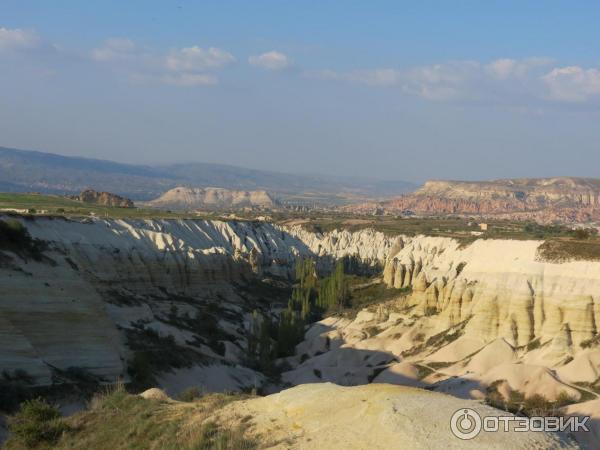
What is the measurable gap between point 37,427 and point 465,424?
11.4m

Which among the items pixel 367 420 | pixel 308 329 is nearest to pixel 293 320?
pixel 308 329

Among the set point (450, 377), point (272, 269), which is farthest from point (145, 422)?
point (272, 269)

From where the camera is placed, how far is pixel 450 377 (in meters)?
42.0

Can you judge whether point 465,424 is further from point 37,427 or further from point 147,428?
point 37,427

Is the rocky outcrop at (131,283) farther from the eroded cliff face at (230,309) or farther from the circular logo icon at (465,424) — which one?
the circular logo icon at (465,424)

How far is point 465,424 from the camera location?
1270 cm

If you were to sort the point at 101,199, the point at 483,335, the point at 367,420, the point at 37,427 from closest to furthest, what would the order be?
1. the point at 367,420
2. the point at 37,427
3. the point at 483,335
4. the point at 101,199

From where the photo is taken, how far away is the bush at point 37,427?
1798 cm

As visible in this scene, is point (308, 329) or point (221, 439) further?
point (308, 329)

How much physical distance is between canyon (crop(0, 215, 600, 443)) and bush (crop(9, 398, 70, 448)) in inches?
283

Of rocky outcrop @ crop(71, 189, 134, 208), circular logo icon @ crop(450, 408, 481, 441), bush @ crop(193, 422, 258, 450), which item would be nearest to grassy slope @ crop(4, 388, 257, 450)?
bush @ crop(193, 422, 258, 450)

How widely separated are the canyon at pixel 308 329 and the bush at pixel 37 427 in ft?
23.6

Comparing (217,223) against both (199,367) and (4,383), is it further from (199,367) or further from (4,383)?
(4,383)

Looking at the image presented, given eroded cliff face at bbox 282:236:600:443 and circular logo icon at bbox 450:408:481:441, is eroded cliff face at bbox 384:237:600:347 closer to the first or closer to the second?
eroded cliff face at bbox 282:236:600:443
